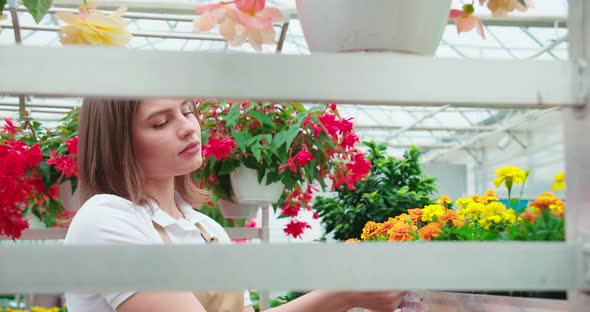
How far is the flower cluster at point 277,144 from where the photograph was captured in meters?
2.11

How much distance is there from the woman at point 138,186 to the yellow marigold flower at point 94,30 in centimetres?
47

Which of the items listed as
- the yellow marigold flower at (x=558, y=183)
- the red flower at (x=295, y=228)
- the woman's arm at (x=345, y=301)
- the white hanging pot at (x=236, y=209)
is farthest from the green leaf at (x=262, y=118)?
the yellow marigold flower at (x=558, y=183)

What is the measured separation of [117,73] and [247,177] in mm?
1854

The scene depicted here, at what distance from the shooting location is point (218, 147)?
2.06 m

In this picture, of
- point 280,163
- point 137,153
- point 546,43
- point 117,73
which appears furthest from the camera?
point 546,43

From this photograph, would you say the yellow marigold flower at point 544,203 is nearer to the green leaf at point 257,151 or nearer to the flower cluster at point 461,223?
the flower cluster at point 461,223

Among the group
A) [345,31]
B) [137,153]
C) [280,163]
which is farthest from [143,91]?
[280,163]

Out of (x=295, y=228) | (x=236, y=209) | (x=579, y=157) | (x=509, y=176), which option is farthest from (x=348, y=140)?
(x=579, y=157)

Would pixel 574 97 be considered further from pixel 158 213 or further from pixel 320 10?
pixel 158 213

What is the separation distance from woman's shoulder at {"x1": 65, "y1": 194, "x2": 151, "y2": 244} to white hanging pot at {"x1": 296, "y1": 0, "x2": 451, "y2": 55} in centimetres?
51

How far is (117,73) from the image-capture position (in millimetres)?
346

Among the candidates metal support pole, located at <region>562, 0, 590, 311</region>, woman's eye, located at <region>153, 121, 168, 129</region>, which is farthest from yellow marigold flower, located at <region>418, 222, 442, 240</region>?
metal support pole, located at <region>562, 0, 590, 311</region>

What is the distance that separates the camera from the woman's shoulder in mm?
976

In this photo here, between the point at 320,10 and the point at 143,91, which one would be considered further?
the point at 320,10
